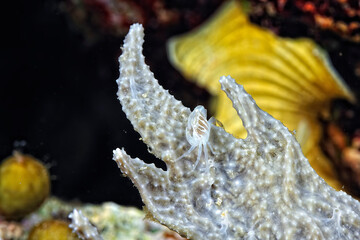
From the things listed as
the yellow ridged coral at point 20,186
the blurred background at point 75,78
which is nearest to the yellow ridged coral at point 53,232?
the yellow ridged coral at point 20,186

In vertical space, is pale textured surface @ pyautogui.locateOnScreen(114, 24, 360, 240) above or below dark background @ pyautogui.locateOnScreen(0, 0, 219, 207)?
below

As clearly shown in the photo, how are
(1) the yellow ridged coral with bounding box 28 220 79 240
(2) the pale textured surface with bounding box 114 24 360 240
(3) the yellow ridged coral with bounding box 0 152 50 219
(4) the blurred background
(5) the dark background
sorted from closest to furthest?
(2) the pale textured surface with bounding box 114 24 360 240 → (1) the yellow ridged coral with bounding box 28 220 79 240 → (3) the yellow ridged coral with bounding box 0 152 50 219 → (4) the blurred background → (5) the dark background

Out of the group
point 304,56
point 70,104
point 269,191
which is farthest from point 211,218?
point 70,104

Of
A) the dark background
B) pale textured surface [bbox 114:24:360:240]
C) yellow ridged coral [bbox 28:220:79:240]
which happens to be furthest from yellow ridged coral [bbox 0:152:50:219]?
pale textured surface [bbox 114:24:360:240]

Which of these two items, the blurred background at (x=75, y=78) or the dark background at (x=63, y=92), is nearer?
the blurred background at (x=75, y=78)

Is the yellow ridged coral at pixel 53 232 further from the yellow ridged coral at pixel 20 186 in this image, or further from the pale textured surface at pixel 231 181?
the pale textured surface at pixel 231 181

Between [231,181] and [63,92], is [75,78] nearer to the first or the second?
[63,92]

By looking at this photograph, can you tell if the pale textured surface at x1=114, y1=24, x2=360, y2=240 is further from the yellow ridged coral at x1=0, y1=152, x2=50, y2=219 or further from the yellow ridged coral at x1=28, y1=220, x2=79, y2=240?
the yellow ridged coral at x1=0, y1=152, x2=50, y2=219

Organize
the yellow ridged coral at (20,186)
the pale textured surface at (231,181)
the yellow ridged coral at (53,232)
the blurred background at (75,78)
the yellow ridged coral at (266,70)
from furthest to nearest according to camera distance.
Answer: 1. the blurred background at (75,78)
2. the yellow ridged coral at (266,70)
3. the yellow ridged coral at (20,186)
4. the yellow ridged coral at (53,232)
5. the pale textured surface at (231,181)
